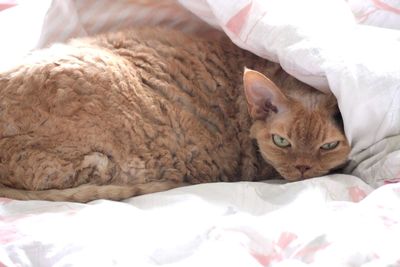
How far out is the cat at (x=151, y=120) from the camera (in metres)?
1.33

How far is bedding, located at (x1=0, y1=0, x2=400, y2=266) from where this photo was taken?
998 mm

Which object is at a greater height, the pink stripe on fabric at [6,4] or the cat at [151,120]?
the pink stripe on fabric at [6,4]

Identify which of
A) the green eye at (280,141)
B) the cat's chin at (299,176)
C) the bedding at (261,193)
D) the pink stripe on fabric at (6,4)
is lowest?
the cat's chin at (299,176)

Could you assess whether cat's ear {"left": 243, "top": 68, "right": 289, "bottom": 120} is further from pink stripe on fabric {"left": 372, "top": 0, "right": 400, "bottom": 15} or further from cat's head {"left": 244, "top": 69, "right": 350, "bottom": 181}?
pink stripe on fabric {"left": 372, "top": 0, "right": 400, "bottom": 15}

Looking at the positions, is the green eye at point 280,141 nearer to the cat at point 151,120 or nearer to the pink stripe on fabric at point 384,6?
the cat at point 151,120

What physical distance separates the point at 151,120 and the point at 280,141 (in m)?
0.37

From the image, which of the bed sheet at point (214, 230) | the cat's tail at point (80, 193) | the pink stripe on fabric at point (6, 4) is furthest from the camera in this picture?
the pink stripe on fabric at point (6, 4)

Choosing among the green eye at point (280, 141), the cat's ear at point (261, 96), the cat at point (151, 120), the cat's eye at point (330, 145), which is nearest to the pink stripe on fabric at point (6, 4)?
the cat at point (151, 120)

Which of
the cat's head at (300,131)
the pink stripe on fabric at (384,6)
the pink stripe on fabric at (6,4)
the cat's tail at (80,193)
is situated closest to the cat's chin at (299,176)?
the cat's head at (300,131)

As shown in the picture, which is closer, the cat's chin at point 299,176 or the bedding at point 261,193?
the bedding at point 261,193

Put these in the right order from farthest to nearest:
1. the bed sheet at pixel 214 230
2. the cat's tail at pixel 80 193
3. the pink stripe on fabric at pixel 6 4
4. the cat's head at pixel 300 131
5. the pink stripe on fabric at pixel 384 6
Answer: the pink stripe on fabric at pixel 6 4
the pink stripe on fabric at pixel 384 6
the cat's head at pixel 300 131
the cat's tail at pixel 80 193
the bed sheet at pixel 214 230

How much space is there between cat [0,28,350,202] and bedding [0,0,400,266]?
0.09 metres

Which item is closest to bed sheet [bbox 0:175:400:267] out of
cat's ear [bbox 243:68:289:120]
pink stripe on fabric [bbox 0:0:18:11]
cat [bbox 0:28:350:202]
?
cat [bbox 0:28:350:202]

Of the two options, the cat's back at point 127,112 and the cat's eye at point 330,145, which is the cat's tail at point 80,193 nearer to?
the cat's back at point 127,112
